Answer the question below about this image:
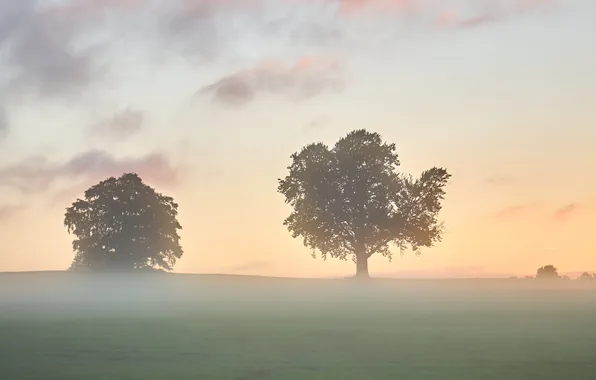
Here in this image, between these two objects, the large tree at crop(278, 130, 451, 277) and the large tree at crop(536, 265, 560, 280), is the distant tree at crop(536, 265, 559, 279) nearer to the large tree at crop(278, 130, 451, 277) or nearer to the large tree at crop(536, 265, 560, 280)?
the large tree at crop(536, 265, 560, 280)

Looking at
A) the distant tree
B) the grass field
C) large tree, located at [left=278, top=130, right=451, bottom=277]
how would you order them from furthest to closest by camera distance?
the distant tree, large tree, located at [left=278, top=130, right=451, bottom=277], the grass field

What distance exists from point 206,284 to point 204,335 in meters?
67.4

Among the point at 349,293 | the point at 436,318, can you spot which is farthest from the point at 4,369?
the point at 349,293

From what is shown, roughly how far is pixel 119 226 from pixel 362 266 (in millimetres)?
28993

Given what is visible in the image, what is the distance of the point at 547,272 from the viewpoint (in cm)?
9931

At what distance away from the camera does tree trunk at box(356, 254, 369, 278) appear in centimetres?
8112

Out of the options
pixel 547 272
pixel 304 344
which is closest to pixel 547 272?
pixel 547 272

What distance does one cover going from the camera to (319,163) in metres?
80.9

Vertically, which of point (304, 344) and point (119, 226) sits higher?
point (119, 226)

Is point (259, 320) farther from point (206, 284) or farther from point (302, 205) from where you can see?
point (206, 284)

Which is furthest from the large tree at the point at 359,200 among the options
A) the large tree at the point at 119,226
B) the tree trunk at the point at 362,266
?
the large tree at the point at 119,226

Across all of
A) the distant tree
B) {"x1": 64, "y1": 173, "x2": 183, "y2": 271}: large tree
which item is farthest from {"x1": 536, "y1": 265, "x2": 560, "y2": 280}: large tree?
{"x1": 64, "y1": 173, "x2": 183, "y2": 271}: large tree

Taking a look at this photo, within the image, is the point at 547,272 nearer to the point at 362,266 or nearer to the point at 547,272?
the point at 547,272

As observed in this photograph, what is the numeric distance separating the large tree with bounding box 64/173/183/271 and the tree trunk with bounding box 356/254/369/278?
24.6 meters
